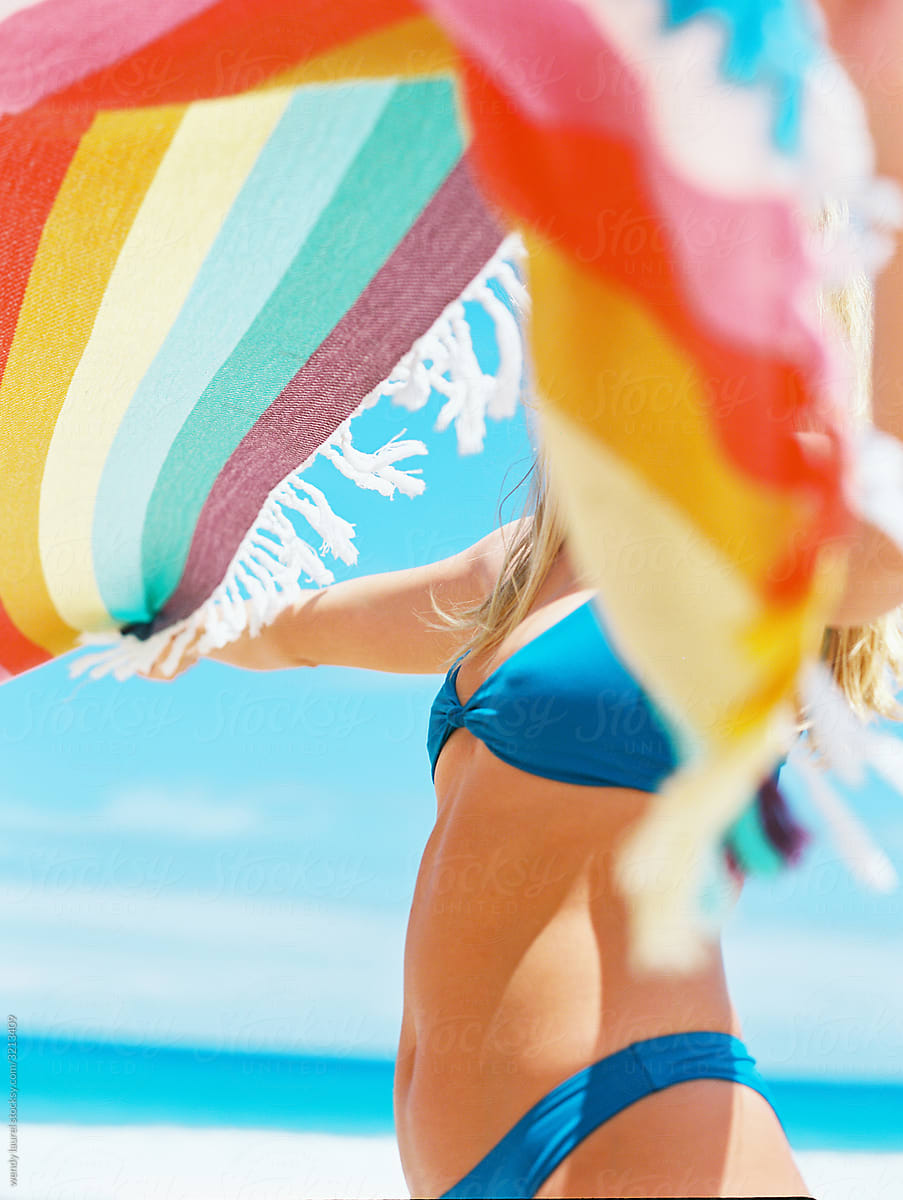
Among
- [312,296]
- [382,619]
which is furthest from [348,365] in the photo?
[382,619]

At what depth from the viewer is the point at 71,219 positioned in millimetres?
979

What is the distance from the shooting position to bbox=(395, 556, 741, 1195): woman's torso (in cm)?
99

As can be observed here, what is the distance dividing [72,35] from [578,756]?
770 millimetres

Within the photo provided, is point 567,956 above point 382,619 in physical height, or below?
below

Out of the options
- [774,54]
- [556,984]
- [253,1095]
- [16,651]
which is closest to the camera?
[774,54]

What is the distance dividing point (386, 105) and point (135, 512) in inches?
21.3

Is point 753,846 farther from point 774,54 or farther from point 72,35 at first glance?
point 72,35

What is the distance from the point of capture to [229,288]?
102cm

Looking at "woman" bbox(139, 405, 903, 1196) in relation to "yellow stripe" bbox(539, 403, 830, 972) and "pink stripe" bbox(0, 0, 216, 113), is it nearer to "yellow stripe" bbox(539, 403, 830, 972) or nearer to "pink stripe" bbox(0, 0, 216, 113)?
"yellow stripe" bbox(539, 403, 830, 972)

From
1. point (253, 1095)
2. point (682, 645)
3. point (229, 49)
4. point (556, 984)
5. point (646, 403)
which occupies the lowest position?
point (556, 984)

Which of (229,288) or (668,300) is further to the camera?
(229,288)

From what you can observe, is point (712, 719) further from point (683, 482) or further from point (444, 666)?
point (444, 666)

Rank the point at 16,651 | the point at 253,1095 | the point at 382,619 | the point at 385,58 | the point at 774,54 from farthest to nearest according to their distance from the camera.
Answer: the point at 253,1095
the point at 382,619
the point at 16,651
the point at 385,58
the point at 774,54

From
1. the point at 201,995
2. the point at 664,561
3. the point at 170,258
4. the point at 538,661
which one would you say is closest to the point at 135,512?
the point at 170,258
